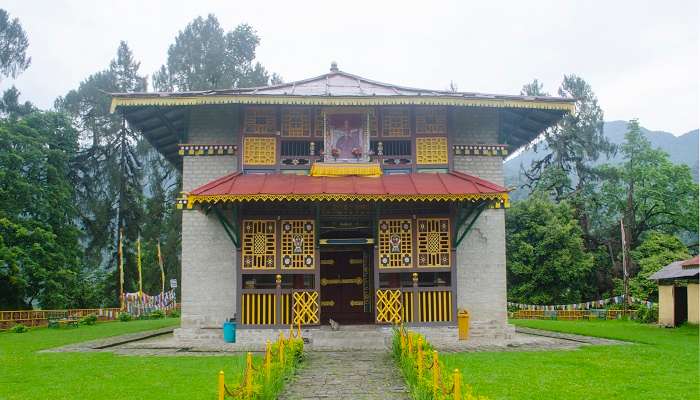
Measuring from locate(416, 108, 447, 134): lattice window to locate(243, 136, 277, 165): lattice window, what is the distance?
13.3 ft

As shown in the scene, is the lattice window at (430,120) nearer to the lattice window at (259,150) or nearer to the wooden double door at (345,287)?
the wooden double door at (345,287)

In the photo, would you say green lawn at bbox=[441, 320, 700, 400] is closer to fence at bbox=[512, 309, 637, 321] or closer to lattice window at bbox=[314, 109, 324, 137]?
lattice window at bbox=[314, 109, 324, 137]

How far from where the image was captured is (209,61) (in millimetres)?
36906

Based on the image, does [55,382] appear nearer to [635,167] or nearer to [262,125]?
[262,125]

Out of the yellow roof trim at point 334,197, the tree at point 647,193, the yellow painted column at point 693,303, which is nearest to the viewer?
the yellow roof trim at point 334,197

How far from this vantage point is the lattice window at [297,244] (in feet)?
49.9

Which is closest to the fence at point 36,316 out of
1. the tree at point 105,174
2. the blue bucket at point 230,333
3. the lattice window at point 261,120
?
the tree at point 105,174

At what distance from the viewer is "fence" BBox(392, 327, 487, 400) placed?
6760mm

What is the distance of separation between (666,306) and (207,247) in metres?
15.9

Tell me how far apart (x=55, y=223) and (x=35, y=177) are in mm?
2376

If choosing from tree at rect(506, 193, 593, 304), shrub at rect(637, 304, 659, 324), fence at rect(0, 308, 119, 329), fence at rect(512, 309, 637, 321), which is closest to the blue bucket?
fence at rect(0, 308, 119, 329)

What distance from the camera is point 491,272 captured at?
654 inches

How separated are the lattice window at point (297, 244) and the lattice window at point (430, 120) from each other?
412 centimetres

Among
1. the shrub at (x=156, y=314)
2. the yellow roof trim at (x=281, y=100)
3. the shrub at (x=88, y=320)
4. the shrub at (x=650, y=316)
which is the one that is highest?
the yellow roof trim at (x=281, y=100)
